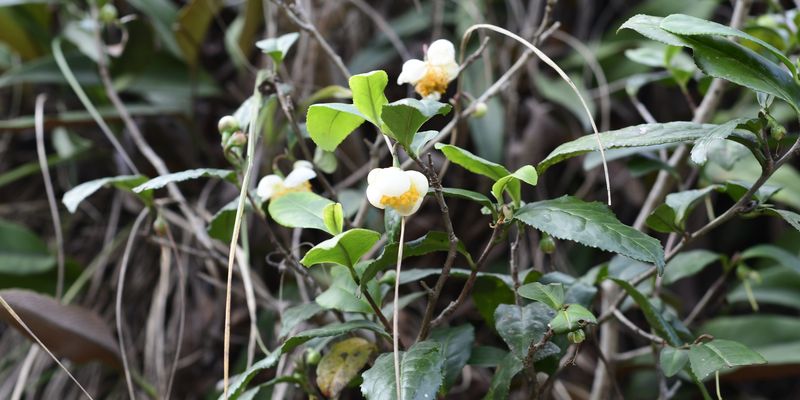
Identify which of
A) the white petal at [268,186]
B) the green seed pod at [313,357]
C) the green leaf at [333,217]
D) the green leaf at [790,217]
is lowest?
the green seed pod at [313,357]

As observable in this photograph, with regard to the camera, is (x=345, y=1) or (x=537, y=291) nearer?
(x=537, y=291)

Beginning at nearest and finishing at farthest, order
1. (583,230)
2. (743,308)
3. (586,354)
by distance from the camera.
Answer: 1. (583,230)
2. (586,354)
3. (743,308)

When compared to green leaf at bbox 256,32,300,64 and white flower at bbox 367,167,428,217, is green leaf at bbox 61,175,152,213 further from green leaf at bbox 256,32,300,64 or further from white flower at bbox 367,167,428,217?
white flower at bbox 367,167,428,217

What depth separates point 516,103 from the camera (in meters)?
1.07

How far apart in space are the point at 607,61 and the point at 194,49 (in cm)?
64

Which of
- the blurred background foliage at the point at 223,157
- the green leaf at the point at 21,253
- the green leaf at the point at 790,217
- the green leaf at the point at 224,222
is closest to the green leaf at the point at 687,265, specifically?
the blurred background foliage at the point at 223,157

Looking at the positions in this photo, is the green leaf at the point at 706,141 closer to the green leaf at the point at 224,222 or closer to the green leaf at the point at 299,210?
the green leaf at the point at 299,210

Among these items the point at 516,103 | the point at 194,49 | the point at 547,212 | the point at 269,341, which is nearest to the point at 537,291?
the point at 547,212

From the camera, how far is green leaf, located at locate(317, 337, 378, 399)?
0.53 meters

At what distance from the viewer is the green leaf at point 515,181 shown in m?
0.43

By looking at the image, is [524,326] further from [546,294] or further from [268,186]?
[268,186]

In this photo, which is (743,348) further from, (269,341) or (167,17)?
(167,17)

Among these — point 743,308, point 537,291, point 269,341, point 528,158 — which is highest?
point 537,291

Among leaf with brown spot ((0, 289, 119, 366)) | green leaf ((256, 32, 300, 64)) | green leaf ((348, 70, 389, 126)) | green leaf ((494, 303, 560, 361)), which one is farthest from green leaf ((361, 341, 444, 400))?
leaf with brown spot ((0, 289, 119, 366))
